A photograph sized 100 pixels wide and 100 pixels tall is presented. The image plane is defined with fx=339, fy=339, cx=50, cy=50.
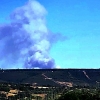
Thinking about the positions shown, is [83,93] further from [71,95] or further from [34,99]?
[34,99]

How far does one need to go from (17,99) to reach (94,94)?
96.4 m

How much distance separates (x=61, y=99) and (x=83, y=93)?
195 inches

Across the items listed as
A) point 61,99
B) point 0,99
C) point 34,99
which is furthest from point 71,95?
point 0,99

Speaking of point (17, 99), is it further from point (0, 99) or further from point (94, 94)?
point (94, 94)

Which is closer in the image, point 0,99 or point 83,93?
point 83,93

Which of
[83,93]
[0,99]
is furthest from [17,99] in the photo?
[83,93]

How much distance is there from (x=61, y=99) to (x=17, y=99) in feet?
312

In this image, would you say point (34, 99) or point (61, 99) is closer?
point (61, 99)

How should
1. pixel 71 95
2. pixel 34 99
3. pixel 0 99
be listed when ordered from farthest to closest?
pixel 0 99 → pixel 34 99 → pixel 71 95

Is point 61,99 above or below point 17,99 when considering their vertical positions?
below

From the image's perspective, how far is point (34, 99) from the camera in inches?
5969

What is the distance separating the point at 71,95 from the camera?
6619 centimetres

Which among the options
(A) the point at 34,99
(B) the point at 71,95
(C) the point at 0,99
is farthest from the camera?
(C) the point at 0,99

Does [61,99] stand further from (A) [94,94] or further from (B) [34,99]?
(B) [34,99]
